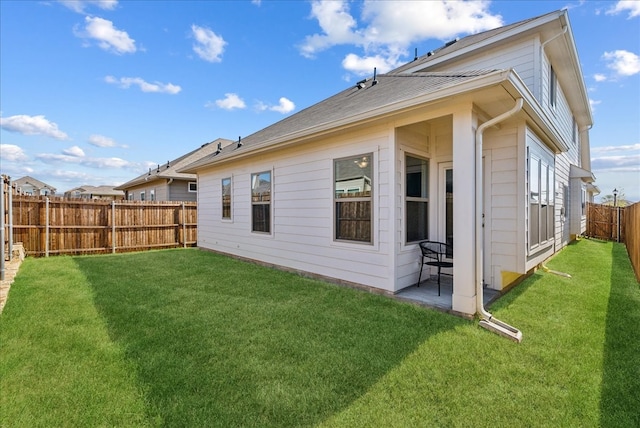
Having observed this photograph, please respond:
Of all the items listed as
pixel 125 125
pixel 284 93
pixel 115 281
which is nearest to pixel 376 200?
pixel 115 281

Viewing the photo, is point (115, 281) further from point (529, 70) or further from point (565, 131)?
point (565, 131)

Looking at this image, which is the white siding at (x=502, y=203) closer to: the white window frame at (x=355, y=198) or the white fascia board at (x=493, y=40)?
the white window frame at (x=355, y=198)

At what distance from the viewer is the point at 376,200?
4.61m

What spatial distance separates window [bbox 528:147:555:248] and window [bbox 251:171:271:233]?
5162 millimetres

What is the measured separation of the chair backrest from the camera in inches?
188

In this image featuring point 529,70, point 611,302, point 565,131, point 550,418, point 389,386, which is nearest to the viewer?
point 550,418

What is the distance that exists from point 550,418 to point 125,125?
1585 centimetres

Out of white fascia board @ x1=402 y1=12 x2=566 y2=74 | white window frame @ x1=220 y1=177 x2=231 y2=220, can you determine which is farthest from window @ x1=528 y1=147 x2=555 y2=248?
white window frame @ x1=220 y1=177 x2=231 y2=220

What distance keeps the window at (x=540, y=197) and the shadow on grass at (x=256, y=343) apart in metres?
2.60

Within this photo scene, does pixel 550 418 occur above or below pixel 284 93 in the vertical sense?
below

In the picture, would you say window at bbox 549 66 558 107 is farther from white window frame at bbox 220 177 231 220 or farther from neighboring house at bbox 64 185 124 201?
neighboring house at bbox 64 185 124 201

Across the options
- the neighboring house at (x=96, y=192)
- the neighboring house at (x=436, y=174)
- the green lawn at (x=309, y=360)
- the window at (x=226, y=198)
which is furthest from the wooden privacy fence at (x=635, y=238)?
the neighboring house at (x=96, y=192)

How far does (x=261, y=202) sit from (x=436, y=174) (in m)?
4.11

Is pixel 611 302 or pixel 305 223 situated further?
pixel 305 223
